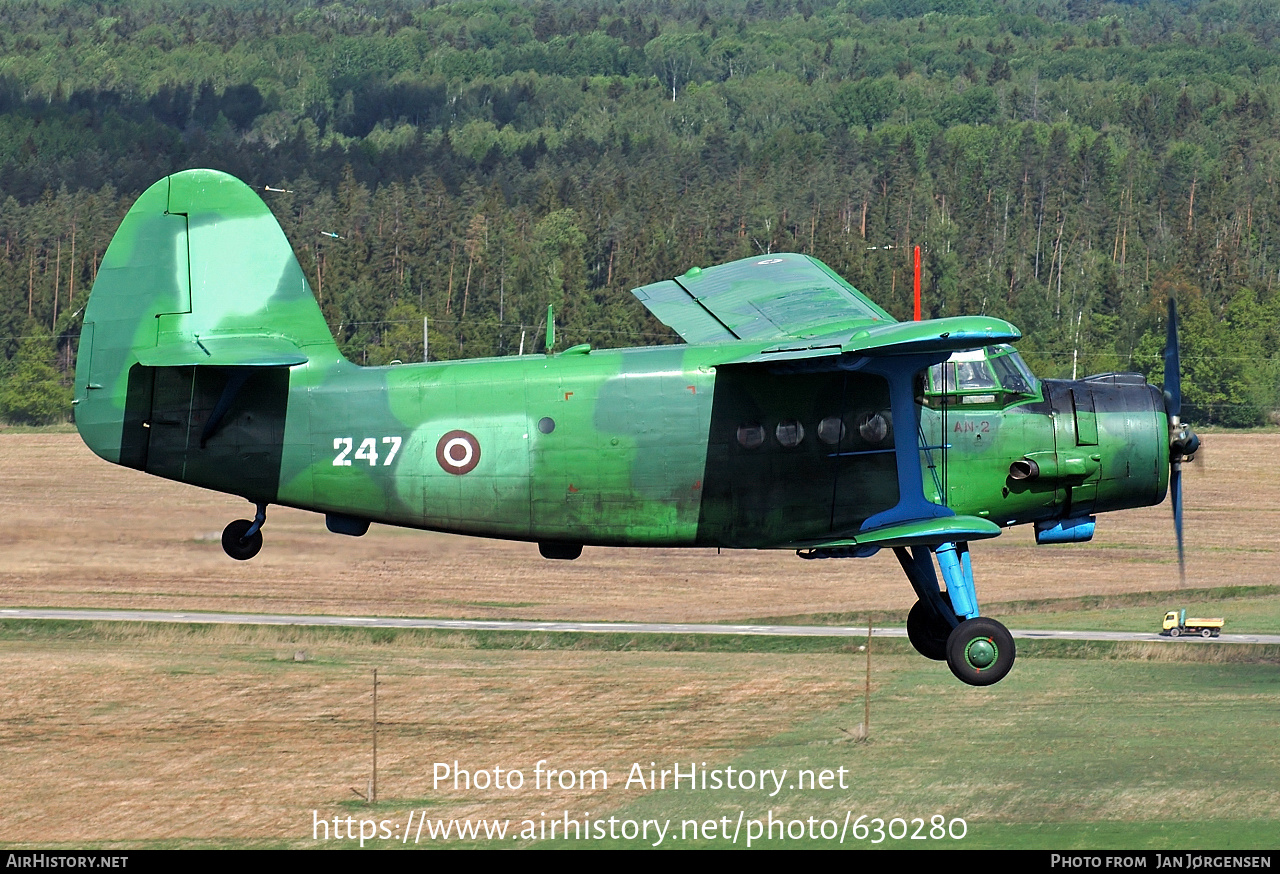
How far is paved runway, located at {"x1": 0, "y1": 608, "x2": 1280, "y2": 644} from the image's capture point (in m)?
65.5

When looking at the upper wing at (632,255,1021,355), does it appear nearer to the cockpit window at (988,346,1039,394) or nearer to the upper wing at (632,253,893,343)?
the upper wing at (632,253,893,343)

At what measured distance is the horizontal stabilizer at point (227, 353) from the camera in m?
22.3

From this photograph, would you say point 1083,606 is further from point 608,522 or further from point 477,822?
point 608,522

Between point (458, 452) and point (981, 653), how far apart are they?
24.7 ft

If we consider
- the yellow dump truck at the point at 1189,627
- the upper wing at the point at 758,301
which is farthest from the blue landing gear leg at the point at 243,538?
the yellow dump truck at the point at 1189,627

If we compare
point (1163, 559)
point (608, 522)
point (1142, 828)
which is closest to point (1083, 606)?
point (1163, 559)

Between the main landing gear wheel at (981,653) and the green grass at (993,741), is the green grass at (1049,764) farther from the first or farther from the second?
the main landing gear wheel at (981,653)

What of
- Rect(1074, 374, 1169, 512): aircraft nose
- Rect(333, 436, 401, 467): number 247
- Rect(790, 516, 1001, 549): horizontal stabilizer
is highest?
Rect(1074, 374, 1169, 512): aircraft nose

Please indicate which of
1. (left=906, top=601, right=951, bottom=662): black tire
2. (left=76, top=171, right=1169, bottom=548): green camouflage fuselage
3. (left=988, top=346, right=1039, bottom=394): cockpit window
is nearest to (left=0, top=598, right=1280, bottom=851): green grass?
(left=906, top=601, right=951, bottom=662): black tire

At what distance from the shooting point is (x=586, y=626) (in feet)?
220

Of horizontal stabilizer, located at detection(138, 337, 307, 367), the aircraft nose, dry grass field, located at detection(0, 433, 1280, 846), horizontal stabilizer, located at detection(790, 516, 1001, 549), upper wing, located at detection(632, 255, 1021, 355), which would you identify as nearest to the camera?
upper wing, located at detection(632, 255, 1021, 355)

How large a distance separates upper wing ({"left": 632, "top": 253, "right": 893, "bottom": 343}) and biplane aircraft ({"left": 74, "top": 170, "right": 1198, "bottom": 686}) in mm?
2059

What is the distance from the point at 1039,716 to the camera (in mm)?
58312

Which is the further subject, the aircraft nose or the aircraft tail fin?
the aircraft nose
